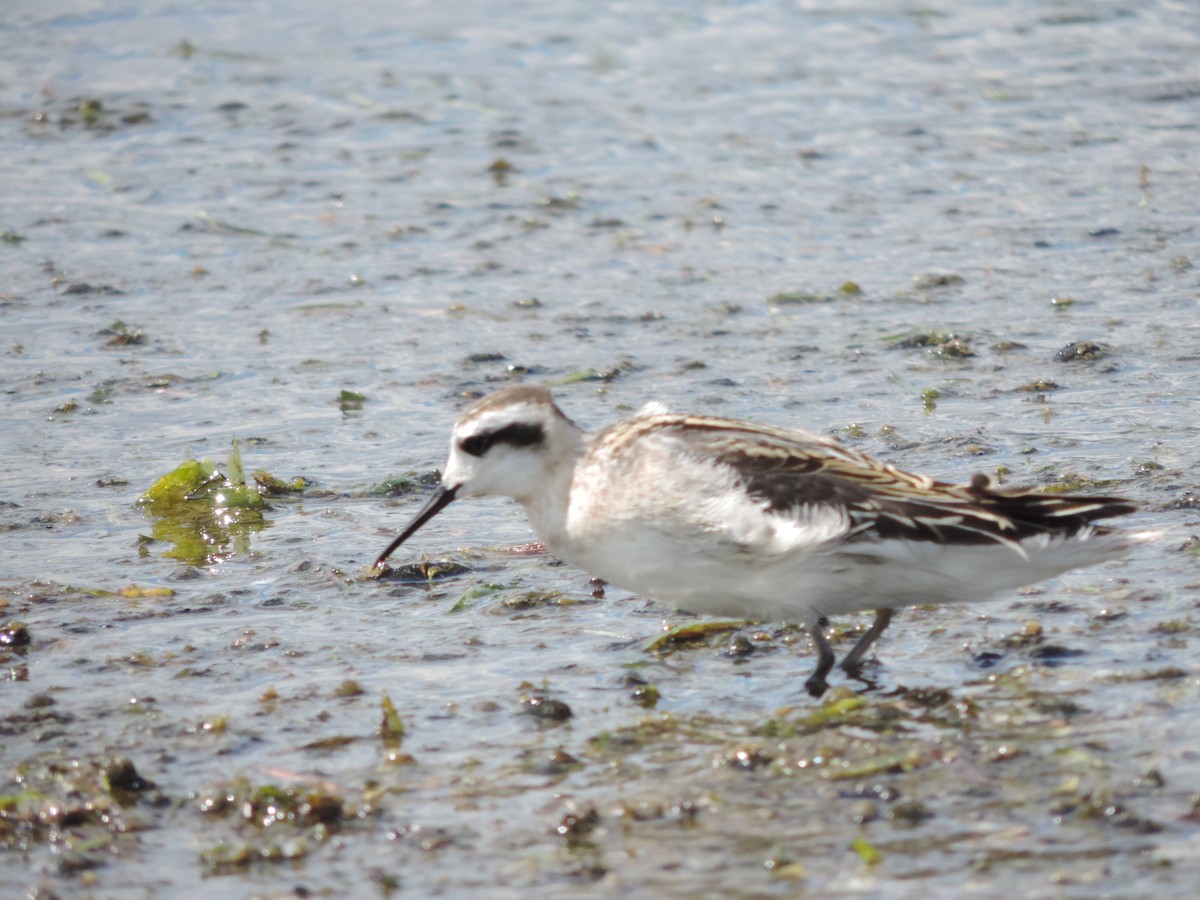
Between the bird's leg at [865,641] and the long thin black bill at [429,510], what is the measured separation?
2.01 metres

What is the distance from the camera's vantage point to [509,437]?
26.2ft

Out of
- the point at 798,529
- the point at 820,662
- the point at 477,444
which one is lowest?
the point at 820,662

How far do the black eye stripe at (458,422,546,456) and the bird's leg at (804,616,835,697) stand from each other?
61.3 inches

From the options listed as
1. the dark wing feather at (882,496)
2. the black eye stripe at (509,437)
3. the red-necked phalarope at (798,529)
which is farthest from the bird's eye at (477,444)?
the dark wing feather at (882,496)

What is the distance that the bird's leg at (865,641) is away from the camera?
7.43 meters

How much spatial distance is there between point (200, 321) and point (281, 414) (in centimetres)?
190

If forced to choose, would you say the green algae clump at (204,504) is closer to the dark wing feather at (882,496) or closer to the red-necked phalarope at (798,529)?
the red-necked phalarope at (798,529)

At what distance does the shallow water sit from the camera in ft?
20.3

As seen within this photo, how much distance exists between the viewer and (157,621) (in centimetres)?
827

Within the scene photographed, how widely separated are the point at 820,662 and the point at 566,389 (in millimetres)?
4095

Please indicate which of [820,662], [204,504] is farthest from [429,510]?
[820,662]

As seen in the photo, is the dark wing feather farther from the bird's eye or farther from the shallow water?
the bird's eye

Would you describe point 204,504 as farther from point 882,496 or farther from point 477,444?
point 882,496

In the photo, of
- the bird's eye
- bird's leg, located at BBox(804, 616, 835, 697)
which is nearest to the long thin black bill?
the bird's eye
